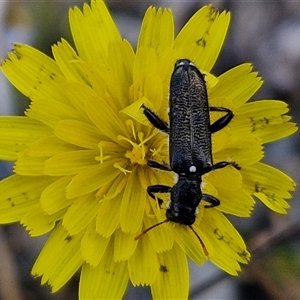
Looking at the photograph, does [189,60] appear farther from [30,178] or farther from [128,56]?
[30,178]

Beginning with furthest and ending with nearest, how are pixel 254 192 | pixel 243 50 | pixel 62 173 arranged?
pixel 243 50
pixel 254 192
pixel 62 173

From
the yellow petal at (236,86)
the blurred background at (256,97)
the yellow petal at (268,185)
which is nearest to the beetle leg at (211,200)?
the yellow petal at (268,185)

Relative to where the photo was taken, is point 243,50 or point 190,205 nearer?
point 190,205

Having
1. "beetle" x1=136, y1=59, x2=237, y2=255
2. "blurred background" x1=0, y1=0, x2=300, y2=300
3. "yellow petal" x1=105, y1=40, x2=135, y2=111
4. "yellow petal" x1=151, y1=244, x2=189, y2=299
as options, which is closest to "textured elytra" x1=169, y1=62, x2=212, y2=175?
"beetle" x1=136, y1=59, x2=237, y2=255

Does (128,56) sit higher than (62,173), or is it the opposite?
(128,56)

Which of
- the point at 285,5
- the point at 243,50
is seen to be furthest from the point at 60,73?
the point at 285,5

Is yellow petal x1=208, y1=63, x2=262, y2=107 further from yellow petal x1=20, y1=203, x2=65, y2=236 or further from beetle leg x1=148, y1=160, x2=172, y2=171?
yellow petal x1=20, y1=203, x2=65, y2=236

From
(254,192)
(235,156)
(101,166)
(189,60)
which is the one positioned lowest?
(254,192)
